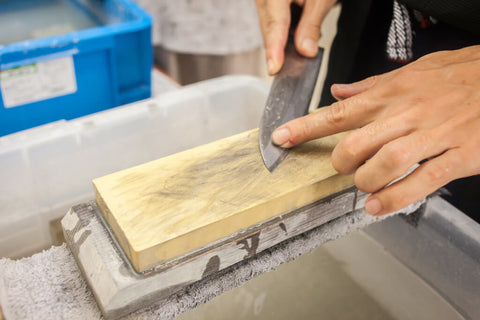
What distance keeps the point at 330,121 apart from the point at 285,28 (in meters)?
0.24

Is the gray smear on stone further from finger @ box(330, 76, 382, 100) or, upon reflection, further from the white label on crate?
the white label on crate

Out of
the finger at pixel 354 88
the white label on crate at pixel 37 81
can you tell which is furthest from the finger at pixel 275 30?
the white label on crate at pixel 37 81

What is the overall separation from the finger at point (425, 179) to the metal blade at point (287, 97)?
0.42 ft

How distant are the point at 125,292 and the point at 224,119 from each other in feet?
1.46

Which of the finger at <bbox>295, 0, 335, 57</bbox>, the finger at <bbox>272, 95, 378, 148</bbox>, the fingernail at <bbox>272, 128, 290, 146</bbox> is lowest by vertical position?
the fingernail at <bbox>272, 128, 290, 146</bbox>

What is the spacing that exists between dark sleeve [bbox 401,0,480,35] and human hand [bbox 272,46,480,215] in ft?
0.19

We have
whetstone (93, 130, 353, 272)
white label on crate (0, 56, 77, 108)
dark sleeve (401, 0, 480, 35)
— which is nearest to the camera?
whetstone (93, 130, 353, 272)

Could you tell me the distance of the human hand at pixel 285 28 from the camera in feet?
2.06

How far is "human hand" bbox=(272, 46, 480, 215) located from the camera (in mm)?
416

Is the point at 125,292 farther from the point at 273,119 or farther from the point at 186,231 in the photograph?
the point at 273,119

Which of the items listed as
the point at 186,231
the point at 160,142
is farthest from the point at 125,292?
the point at 160,142

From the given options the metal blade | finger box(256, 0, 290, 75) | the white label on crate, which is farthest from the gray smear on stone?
the white label on crate

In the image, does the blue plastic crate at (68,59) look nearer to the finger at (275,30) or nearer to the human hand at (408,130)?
the finger at (275,30)

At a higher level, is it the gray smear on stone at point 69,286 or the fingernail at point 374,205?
the fingernail at point 374,205
